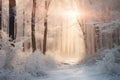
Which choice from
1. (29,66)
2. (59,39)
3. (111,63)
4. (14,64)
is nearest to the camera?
(14,64)

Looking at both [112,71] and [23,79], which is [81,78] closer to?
[112,71]

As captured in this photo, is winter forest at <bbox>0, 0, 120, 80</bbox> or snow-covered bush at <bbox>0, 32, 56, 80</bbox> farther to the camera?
winter forest at <bbox>0, 0, 120, 80</bbox>

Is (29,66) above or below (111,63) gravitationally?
below

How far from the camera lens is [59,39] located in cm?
4572

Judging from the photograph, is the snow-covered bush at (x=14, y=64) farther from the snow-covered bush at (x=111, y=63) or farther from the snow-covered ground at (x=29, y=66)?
the snow-covered bush at (x=111, y=63)

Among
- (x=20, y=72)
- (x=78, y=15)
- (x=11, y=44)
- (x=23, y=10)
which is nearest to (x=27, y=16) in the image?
(x=23, y=10)

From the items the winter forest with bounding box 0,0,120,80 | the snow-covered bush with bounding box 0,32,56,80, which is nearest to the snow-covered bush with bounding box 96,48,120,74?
the winter forest with bounding box 0,0,120,80

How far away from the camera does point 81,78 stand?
50.8ft

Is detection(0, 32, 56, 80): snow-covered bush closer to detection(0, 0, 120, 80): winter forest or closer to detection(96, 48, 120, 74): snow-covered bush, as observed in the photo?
detection(0, 0, 120, 80): winter forest

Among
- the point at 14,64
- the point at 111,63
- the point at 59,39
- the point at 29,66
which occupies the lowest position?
the point at 59,39

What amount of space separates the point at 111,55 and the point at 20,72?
4961mm

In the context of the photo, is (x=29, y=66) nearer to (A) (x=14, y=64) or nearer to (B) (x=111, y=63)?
(A) (x=14, y=64)

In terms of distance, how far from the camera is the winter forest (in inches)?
602

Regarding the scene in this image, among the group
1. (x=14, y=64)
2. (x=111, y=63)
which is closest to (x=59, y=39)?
(x=111, y=63)
